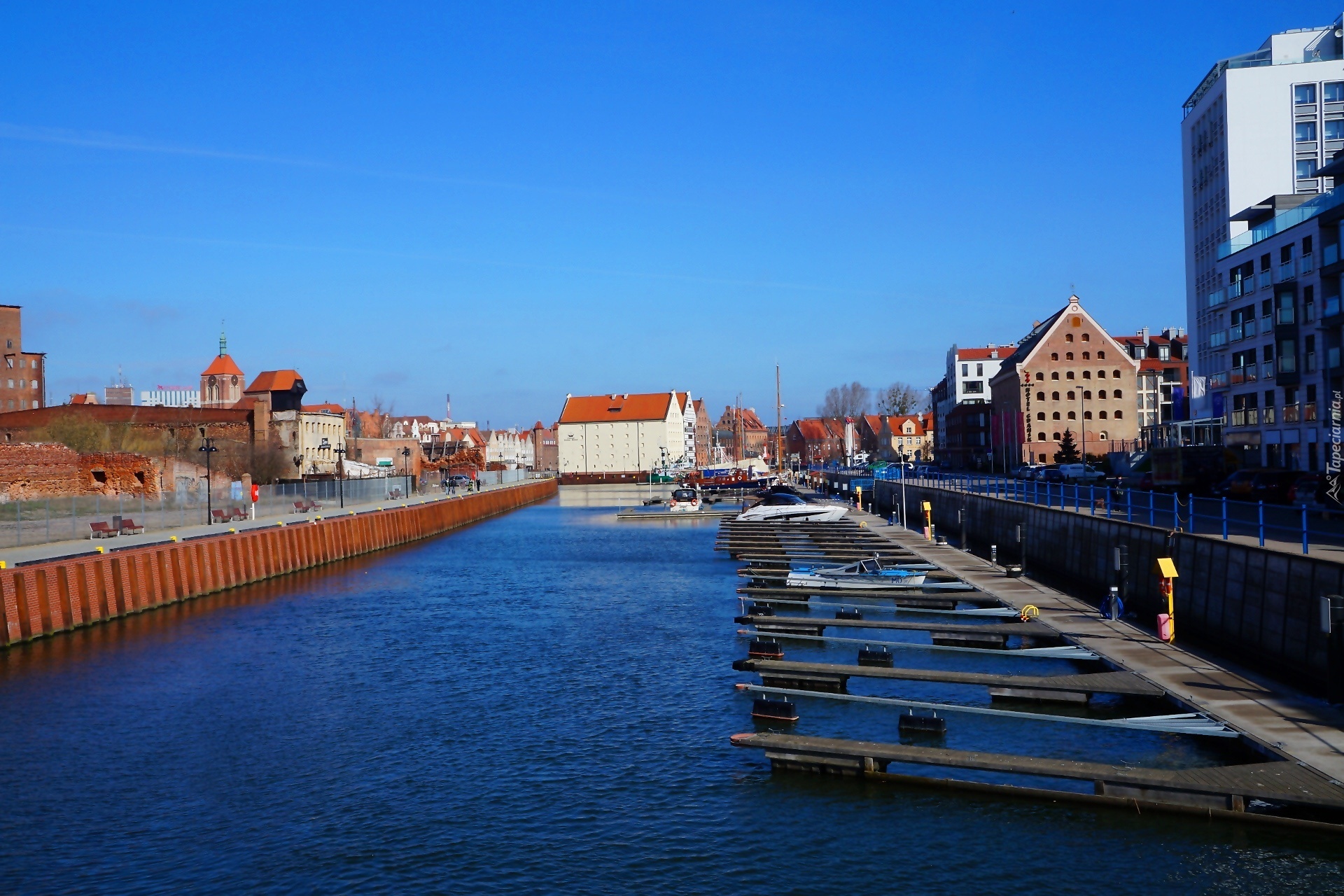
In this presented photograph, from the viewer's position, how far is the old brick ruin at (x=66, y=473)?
56875 mm

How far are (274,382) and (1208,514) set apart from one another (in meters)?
123

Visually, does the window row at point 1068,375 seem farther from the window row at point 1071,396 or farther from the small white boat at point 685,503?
the small white boat at point 685,503

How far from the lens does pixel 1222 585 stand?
23766 millimetres

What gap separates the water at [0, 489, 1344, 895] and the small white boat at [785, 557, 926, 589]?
23.9ft

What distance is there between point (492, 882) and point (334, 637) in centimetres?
1972

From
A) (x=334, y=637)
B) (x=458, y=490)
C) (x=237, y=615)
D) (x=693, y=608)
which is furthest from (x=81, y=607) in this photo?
(x=458, y=490)

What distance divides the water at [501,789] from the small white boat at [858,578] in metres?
7.28

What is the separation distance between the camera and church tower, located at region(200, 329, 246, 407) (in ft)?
511

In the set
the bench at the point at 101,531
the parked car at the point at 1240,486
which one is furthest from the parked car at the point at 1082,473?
the bench at the point at 101,531

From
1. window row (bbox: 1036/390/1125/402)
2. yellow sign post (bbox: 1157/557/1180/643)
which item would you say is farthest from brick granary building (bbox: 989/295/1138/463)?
yellow sign post (bbox: 1157/557/1180/643)

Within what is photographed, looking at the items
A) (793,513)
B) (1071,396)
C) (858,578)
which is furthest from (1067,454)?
(858,578)

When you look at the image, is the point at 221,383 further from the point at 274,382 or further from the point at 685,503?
the point at 685,503

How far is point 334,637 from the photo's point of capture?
107 feet

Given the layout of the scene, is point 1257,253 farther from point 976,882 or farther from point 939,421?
point 939,421
